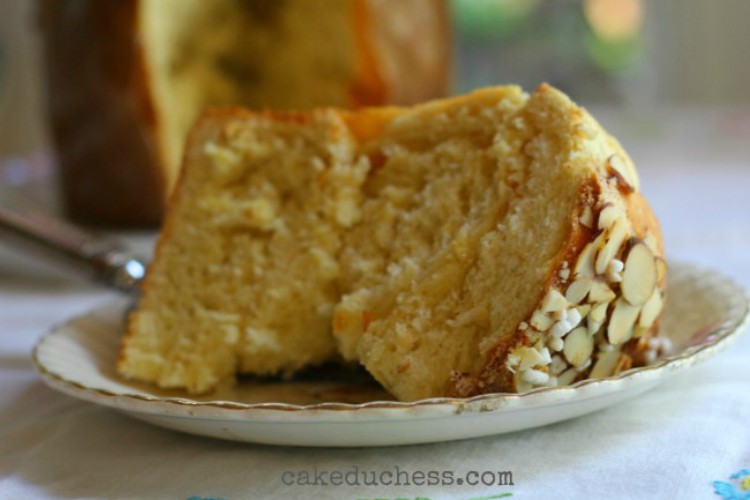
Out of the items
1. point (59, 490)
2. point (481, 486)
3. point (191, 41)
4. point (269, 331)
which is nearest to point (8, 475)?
point (59, 490)

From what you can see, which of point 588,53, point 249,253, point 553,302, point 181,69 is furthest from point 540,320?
point 588,53

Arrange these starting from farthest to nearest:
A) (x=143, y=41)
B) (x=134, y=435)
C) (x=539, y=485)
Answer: (x=143, y=41) < (x=134, y=435) < (x=539, y=485)

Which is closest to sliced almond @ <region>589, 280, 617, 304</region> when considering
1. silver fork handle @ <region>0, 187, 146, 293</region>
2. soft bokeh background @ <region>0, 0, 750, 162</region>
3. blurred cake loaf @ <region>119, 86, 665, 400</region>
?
blurred cake loaf @ <region>119, 86, 665, 400</region>

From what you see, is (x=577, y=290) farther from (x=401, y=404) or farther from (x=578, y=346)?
(x=401, y=404)

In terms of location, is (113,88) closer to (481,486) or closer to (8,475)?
(8,475)

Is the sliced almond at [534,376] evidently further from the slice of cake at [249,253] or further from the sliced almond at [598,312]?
the slice of cake at [249,253]

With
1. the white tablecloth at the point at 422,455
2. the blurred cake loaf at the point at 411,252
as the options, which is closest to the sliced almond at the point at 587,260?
the blurred cake loaf at the point at 411,252
